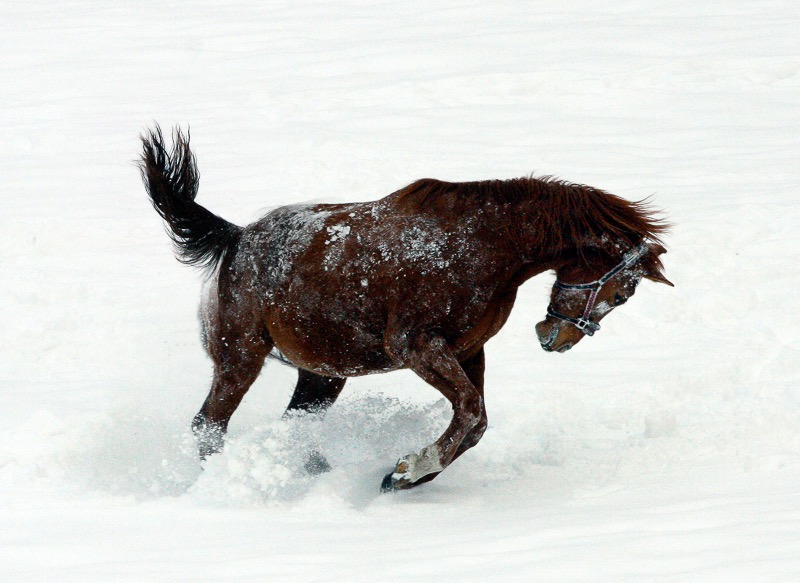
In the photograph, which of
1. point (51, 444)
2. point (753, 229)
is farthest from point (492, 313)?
point (753, 229)

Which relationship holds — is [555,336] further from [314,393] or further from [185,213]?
[185,213]

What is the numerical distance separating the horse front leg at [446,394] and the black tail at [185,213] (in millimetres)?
1496

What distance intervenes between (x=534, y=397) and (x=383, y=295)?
1.98 m

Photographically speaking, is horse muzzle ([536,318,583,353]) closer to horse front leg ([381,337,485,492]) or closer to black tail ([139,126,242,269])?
horse front leg ([381,337,485,492])

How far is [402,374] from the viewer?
7773 millimetres

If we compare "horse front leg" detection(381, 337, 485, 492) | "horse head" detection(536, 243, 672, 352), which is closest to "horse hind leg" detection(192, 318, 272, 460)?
"horse front leg" detection(381, 337, 485, 492)

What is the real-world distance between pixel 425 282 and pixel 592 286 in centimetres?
86

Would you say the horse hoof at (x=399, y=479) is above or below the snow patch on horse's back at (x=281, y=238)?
below

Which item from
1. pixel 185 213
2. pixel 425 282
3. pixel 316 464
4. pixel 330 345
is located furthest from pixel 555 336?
pixel 185 213

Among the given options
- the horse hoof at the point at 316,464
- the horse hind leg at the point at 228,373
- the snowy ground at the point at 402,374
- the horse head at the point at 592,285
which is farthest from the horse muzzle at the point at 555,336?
the horse hind leg at the point at 228,373

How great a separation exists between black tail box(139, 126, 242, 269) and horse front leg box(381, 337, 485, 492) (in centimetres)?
150

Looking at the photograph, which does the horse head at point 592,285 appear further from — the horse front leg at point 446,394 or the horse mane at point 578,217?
the horse front leg at point 446,394

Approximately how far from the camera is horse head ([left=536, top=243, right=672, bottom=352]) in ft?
17.7

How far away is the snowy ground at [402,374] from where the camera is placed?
4418 millimetres
